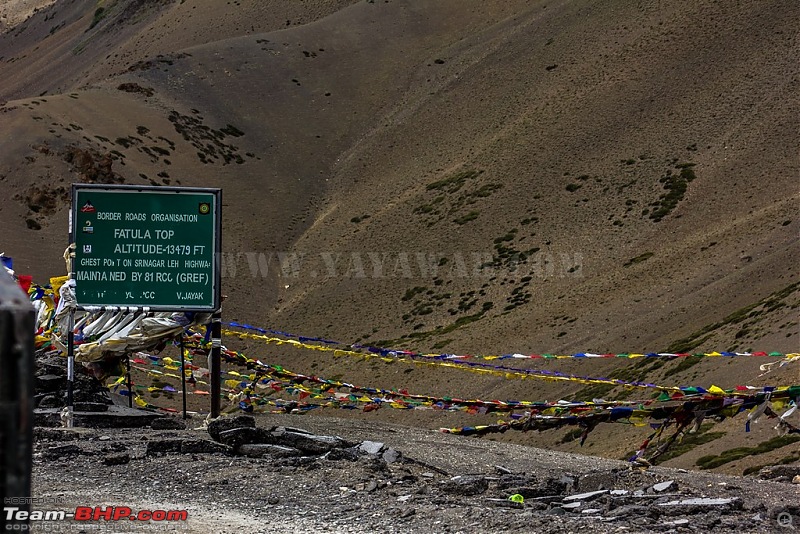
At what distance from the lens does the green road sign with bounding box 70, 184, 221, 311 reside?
50.3ft

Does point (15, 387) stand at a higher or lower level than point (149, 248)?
lower

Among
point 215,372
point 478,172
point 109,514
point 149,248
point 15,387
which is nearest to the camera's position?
point 15,387

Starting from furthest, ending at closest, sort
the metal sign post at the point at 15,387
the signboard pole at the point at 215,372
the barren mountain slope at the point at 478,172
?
the barren mountain slope at the point at 478,172, the signboard pole at the point at 215,372, the metal sign post at the point at 15,387

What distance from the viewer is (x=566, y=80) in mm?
81688

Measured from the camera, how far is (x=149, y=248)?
608 inches

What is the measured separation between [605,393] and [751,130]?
34414 millimetres

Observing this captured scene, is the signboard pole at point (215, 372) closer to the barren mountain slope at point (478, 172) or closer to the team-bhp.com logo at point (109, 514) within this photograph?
the team-bhp.com logo at point (109, 514)

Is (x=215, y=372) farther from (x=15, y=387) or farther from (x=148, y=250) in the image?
(x=15, y=387)

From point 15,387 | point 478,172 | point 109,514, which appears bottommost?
point 109,514

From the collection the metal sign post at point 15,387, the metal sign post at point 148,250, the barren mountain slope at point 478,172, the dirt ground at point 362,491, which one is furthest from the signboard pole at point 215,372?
the barren mountain slope at point 478,172

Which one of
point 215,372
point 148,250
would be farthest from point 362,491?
point 148,250

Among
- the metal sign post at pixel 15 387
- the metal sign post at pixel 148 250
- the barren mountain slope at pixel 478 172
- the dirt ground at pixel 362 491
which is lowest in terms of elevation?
the dirt ground at pixel 362 491

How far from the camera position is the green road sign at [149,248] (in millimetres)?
15320

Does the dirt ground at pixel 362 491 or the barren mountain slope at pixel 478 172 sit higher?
the barren mountain slope at pixel 478 172
